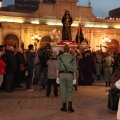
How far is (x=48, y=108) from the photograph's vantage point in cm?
984

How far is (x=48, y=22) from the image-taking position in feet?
160

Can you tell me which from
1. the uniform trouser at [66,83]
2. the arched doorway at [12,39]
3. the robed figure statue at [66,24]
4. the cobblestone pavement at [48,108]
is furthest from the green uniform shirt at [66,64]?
the arched doorway at [12,39]

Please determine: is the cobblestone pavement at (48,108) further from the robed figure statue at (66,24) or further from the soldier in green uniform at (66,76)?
the robed figure statue at (66,24)

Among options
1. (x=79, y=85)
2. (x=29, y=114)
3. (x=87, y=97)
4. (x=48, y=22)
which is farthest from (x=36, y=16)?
(x=29, y=114)

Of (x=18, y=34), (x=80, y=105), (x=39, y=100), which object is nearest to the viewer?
(x=80, y=105)

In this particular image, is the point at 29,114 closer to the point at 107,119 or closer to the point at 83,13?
the point at 107,119

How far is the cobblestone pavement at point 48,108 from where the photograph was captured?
8648 mm

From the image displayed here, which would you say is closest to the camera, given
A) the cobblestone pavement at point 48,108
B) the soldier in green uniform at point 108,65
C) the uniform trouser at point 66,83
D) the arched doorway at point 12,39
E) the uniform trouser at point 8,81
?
the cobblestone pavement at point 48,108

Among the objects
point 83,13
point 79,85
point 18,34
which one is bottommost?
point 79,85

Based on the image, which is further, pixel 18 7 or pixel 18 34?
pixel 18 7

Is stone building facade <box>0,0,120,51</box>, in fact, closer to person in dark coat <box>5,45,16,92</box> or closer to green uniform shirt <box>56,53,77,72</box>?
person in dark coat <box>5,45,16,92</box>

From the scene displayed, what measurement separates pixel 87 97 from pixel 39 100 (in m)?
1.92

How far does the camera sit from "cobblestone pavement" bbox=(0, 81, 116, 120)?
340 inches

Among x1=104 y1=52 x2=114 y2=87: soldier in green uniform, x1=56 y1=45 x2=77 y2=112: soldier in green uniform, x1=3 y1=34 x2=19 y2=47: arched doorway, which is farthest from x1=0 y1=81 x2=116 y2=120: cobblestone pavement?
x1=3 y1=34 x2=19 y2=47: arched doorway
